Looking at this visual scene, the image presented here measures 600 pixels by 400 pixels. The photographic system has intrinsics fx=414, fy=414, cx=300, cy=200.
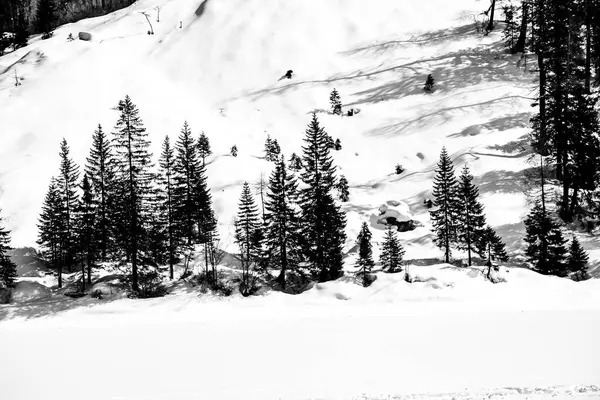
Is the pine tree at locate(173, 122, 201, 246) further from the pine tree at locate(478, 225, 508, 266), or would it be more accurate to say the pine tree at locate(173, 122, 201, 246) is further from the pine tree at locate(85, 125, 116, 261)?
the pine tree at locate(478, 225, 508, 266)

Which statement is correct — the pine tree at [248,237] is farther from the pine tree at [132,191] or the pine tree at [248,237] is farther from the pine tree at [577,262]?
the pine tree at [577,262]

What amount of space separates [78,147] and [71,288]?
81.1 ft

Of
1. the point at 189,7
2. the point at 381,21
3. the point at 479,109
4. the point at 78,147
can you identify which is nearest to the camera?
the point at 479,109

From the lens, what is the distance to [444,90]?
50.8 m

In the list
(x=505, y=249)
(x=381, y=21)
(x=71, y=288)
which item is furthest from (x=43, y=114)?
(x=505, y=249)

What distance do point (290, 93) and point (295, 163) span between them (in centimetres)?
1632

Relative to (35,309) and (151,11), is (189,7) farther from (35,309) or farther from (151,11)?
(35,309)

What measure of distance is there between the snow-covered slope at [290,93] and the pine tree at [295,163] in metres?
3.19

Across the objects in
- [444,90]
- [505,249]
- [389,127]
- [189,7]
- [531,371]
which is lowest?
[531,371]

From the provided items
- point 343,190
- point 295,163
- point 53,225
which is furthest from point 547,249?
point 53,225

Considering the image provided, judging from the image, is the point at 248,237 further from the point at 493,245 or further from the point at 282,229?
the point at 493,245

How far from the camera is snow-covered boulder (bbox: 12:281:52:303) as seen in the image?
2884 centimetres

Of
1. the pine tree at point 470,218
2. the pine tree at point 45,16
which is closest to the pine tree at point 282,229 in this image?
the pine tree at point 470,218

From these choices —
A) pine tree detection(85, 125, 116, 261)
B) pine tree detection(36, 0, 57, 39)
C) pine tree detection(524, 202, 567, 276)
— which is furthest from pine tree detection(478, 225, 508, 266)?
pine tree detection(36, 0, 57, 39)
